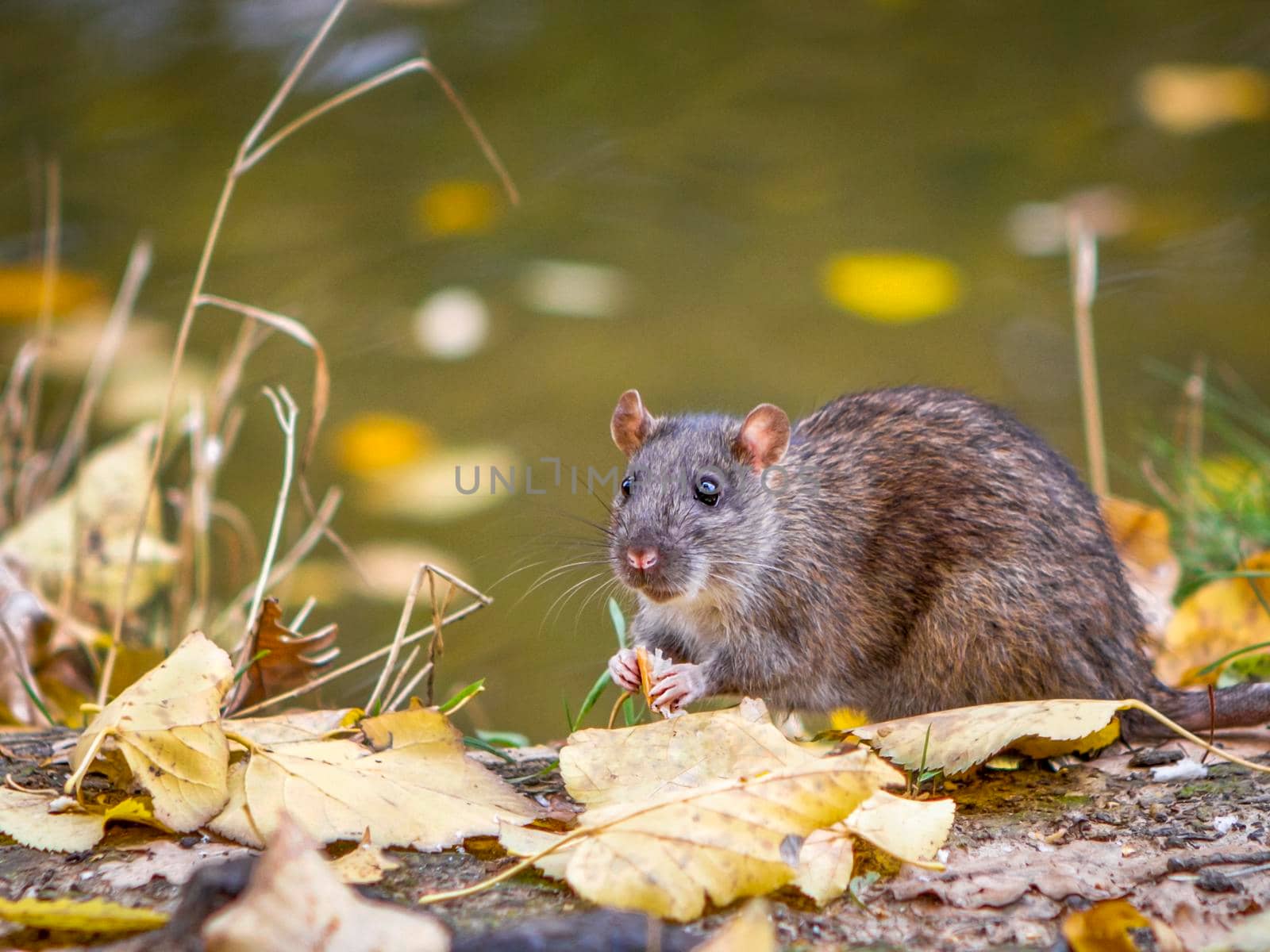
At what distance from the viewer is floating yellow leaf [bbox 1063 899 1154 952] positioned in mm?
2008

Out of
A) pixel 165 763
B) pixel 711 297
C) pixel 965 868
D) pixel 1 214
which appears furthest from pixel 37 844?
pixel 1 214

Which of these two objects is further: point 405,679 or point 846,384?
point 846,384

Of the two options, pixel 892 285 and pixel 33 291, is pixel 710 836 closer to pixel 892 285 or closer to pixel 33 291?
pixel 892 285

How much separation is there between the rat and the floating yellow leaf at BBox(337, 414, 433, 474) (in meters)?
2.54

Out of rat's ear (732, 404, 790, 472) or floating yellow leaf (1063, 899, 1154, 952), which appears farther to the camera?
rat's ear (732, 404, 790, 472)

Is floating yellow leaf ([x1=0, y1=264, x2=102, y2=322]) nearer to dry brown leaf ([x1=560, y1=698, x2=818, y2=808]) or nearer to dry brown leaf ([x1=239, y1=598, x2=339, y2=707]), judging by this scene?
dry brown leaf ([x1=239, y1=598, x2=339, y2=707])

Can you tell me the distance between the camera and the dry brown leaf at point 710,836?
2.05 metres

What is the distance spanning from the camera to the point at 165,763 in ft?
7.73

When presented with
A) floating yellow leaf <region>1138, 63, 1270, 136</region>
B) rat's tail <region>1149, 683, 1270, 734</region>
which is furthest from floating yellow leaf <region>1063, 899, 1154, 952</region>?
floating yellow leaf <region>1138, 63, 1270, 136</region>

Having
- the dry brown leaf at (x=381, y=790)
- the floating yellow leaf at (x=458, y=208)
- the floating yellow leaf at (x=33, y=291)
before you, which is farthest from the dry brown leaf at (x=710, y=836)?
the floating yellow leaf at (x=458, y=208)

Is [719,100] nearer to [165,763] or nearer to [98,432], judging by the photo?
[98,432]

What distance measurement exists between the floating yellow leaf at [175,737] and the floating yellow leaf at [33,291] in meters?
4.77

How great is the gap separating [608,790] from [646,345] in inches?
174

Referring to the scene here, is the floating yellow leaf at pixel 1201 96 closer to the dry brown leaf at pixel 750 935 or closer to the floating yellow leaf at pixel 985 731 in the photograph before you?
the floating yellow leaf at pixel 985 731
